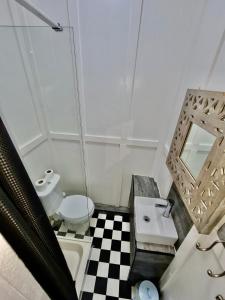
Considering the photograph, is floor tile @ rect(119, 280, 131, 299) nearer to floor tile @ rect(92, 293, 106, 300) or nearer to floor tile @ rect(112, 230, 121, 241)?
floor tile @ rect(92, 293, 106, 300)

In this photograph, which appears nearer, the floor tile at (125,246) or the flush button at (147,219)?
the flush button at (147,219)

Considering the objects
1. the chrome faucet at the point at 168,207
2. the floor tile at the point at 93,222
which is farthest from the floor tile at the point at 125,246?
the chrome faucet at the point at 168,207

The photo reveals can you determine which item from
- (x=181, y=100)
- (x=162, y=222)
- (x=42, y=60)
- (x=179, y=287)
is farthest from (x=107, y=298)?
(x=42, y=60)

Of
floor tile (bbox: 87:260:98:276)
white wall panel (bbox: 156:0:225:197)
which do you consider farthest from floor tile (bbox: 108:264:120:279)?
white wall panel (bbox: 156:0:225:197)

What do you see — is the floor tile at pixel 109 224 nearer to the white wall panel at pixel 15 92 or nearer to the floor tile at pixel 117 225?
the floor tile at pixel 117 225

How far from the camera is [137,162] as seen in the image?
1737mm

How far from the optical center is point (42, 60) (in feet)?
4.38

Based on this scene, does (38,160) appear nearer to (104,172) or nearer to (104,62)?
(104,172)

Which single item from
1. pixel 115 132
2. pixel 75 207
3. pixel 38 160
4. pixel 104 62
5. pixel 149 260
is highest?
pixel 104 62

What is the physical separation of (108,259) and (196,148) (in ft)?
4.74

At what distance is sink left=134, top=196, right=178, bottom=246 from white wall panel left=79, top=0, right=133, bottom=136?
811 mm

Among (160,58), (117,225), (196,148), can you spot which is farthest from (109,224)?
(160,58)

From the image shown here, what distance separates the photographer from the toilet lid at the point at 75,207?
1.62 meters

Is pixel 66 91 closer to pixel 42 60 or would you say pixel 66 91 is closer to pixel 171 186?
pixel 42 60
